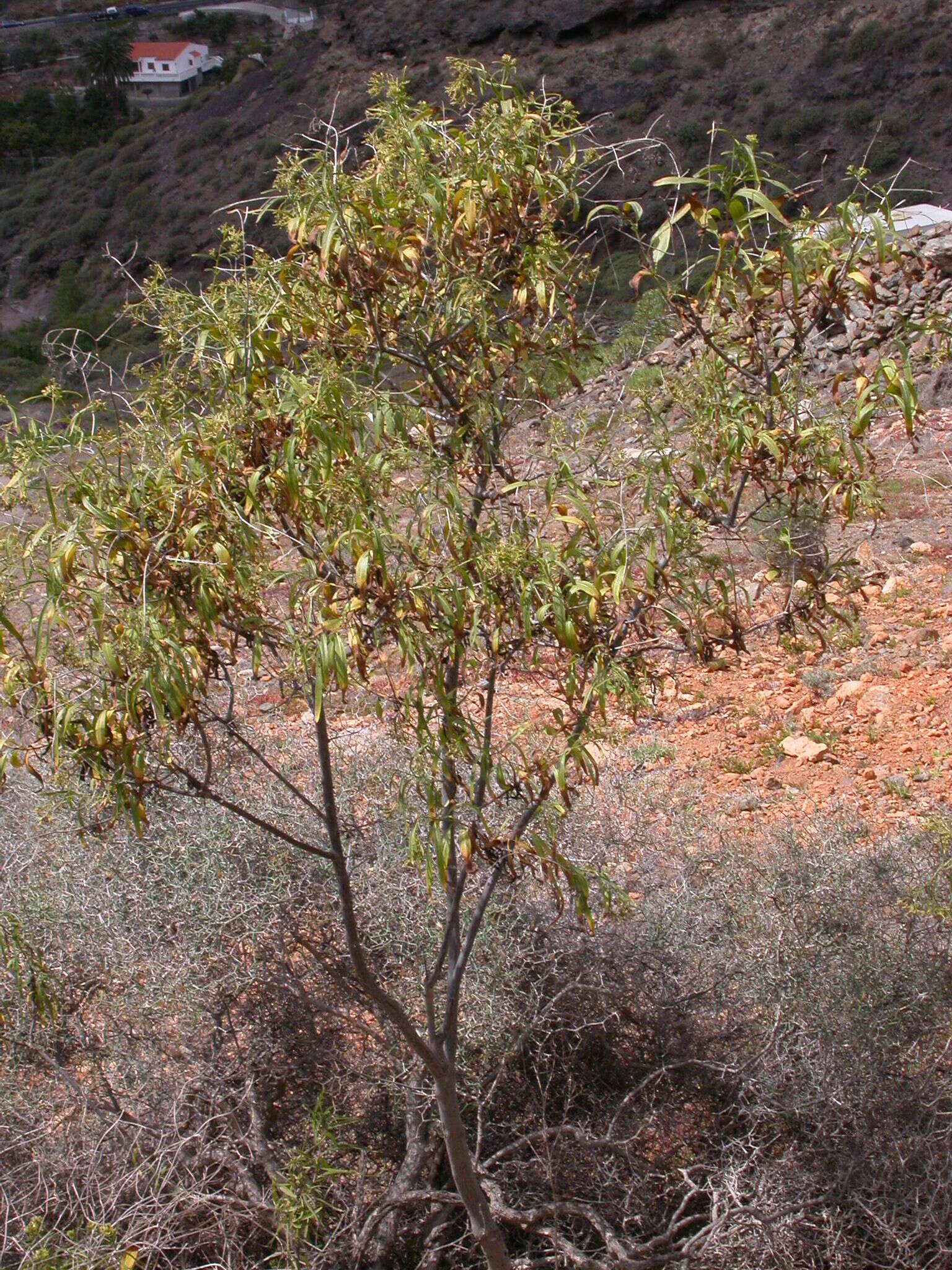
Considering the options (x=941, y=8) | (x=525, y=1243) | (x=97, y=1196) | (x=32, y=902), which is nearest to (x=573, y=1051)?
(x=525, y=1243)

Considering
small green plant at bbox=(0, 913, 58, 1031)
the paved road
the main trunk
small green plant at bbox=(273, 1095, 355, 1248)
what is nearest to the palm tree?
the paved road

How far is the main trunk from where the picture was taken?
7.51ft

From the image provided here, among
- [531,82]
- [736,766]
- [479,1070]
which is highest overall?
[531,82]

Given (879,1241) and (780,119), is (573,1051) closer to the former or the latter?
(879,1241)

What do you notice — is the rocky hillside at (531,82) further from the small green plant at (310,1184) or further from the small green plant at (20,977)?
the small green plant at (310,1184)

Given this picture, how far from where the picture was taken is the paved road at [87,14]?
3672 centimetres

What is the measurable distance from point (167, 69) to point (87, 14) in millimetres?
8215

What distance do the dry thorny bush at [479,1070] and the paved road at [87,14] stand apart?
131 ft

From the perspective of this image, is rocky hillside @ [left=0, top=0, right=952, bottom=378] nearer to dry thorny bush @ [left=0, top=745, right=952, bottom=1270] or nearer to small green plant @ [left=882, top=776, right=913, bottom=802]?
small green plant @ [left=882, top=776, right=913, bottom=802]

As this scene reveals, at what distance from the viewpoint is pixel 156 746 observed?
1928mm

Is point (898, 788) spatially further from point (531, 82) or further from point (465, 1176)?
point (531, 82)

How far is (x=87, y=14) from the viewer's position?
37.9 meters

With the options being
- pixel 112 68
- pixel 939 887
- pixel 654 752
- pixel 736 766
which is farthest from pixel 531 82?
pixel 939 887

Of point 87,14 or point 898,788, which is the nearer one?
point 898,788
